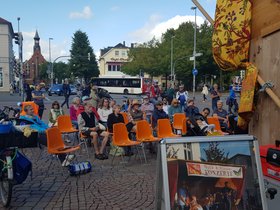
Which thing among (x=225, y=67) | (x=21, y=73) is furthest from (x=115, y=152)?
(x=21, y=73)

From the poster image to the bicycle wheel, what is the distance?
3047mm

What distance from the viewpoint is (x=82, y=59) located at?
78.9 m

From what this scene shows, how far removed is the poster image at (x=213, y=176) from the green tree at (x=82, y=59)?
75.4m

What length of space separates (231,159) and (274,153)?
0.41 metres

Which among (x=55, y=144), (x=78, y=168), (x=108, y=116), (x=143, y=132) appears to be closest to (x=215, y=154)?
(x=78, y=168)

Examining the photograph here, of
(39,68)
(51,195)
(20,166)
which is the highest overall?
(39,68)

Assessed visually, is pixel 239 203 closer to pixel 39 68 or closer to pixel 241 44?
pixel 241 44

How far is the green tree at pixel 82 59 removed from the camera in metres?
79.3

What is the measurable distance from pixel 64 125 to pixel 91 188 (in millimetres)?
4371

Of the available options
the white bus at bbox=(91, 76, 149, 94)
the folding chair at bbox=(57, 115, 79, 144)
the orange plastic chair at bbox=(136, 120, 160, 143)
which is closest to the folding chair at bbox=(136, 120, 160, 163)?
the orange plastic chair at bbox=(136, 120, 160, 143)

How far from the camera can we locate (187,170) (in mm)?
2963

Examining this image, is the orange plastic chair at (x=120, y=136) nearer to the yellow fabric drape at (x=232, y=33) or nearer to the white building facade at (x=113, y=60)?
the yellow fabric drape at (x=232, y=33)

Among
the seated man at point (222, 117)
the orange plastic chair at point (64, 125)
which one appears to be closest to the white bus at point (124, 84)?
the seated man at point (222, 117)

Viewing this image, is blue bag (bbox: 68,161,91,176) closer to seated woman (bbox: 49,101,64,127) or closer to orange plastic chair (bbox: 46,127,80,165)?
orange plastic chair (bbox: 46,127,80,165)
